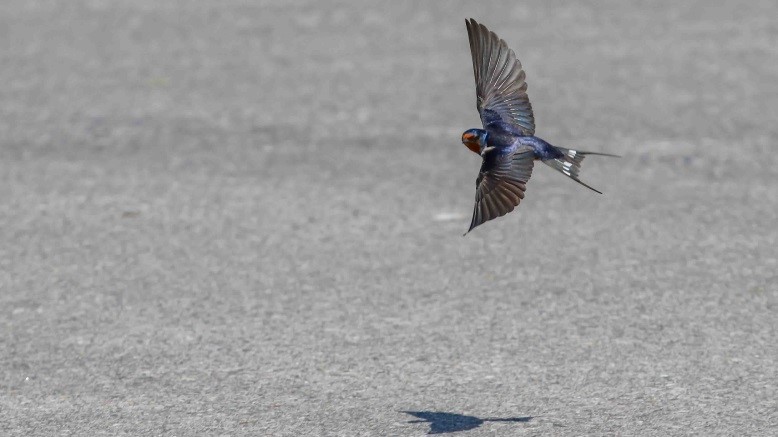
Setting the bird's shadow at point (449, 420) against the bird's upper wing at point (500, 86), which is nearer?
the bird's shadow at point (449, 420)

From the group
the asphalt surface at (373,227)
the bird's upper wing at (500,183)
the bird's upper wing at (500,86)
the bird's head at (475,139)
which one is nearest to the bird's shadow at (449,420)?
the asphalt surface at (373,227)

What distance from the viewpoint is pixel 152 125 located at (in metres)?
7.98

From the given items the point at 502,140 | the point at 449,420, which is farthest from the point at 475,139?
the point at 449,420

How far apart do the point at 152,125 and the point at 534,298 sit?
3.47 meters

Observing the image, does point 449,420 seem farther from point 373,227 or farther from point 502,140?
point 373,227

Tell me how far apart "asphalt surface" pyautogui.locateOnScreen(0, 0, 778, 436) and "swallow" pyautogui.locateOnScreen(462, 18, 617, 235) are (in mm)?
772

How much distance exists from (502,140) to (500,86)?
0.33 metres

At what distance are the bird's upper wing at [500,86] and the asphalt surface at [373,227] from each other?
3.02 feet

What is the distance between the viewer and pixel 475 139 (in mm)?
4246

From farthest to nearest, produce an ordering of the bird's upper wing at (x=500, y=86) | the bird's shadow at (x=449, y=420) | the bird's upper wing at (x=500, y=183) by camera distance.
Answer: the bird's upper wing at (x=500, y=86), the bird's shadow at (x=449, y=420), the bird's upper wing at (x=500, y=183)

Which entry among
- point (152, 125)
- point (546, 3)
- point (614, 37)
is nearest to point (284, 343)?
point (152, 125)

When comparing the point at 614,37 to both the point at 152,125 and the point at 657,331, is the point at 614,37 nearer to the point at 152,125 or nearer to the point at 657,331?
the point at 152,125

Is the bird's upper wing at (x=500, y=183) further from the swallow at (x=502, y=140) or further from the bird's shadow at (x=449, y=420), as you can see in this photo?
the bird's shadow at (x=449, y=420)

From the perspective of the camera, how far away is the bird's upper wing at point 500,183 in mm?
3979
